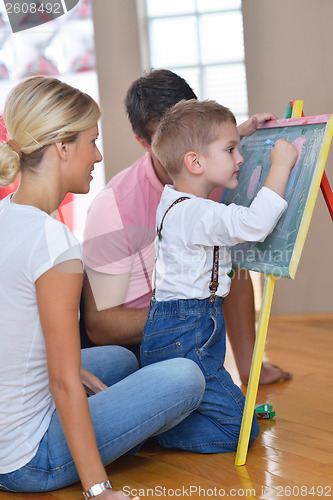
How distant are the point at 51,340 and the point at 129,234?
85 centimetres

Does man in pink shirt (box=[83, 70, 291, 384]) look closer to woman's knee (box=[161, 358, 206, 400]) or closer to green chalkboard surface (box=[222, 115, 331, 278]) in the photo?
green chalkboard surface (box=[222, 115, 331, 278])

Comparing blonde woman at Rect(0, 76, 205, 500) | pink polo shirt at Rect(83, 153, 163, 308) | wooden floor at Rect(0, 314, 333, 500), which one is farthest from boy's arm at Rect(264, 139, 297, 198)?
wooden floor at Rect(0, 314, 333, 500)

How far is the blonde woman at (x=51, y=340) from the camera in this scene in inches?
49.1

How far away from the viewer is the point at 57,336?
49.0 inches

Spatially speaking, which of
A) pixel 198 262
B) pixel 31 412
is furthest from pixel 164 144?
pixel 31 412

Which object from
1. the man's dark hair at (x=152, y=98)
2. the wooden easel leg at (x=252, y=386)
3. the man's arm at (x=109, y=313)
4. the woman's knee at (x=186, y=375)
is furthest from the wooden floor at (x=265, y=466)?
the man's dark hair at (x=152, y=98)

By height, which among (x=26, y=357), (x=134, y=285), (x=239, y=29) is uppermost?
(x=239, y=29)

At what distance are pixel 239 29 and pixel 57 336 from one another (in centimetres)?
313

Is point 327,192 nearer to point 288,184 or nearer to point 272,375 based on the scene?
point 288,184

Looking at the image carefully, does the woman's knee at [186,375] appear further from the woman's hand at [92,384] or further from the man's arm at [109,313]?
the man's arm at [109,313]

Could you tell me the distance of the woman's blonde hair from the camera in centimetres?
134

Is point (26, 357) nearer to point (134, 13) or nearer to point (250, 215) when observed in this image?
point (250, 215)

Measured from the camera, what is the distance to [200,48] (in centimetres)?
399

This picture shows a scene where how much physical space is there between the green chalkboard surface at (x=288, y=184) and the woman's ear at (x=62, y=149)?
0.56 m
